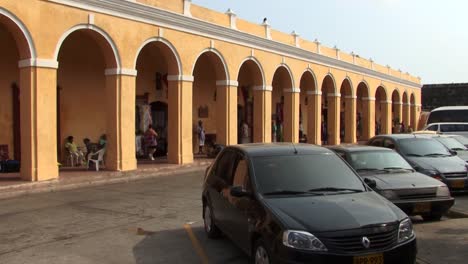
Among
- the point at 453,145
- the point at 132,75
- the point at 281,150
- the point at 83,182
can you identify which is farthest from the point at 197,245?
the point at 132,75

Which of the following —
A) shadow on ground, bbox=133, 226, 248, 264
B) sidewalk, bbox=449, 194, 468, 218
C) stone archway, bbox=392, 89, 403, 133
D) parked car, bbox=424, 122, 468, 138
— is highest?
stone archway, bbox=392, 89, 403, 133

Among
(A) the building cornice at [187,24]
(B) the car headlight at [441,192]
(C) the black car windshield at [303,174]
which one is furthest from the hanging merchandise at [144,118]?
(C) the black car windshield at [303,174]

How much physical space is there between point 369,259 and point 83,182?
11283mm

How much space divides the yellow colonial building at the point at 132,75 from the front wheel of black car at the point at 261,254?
1020 cm

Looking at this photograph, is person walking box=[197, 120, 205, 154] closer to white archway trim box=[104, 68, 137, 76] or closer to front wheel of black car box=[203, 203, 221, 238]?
white archway trim box=[104, 68, 137, 76]

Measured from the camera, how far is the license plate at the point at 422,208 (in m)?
8.34

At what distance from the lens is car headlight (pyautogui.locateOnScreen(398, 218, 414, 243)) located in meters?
5.27

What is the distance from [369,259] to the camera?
4.91 m

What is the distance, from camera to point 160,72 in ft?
75.8

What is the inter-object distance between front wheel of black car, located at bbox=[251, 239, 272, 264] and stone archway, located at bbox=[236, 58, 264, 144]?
18.6 m

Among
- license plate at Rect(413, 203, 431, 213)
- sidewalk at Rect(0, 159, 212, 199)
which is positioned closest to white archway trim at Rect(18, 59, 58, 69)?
sidewalk at Rect(0, 159, 212, 199)

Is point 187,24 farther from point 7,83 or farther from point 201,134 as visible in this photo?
point 7,83

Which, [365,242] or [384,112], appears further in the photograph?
[384,112]

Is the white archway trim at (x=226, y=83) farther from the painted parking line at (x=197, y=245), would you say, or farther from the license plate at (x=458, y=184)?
the painted parking line at (x=197, y=245)
